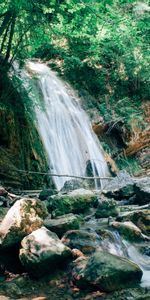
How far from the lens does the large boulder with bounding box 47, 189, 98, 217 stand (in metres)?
6.87

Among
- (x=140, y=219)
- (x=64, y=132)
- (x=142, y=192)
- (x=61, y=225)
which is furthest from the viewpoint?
(x=64, y=132)

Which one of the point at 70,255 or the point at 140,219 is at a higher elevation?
the point at 140,219

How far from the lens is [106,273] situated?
4.03m

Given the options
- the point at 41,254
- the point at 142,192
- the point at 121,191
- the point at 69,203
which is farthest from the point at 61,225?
the point at 121,191

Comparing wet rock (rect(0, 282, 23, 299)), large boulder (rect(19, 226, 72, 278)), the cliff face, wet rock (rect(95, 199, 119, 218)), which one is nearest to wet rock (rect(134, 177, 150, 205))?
wet rock (rect(95, 199, 119, 218))

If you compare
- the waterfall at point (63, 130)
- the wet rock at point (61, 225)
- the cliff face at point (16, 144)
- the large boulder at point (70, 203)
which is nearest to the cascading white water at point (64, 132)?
the waterfall at point (63, 130)

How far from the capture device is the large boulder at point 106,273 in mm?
4016

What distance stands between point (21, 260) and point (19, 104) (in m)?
6.01

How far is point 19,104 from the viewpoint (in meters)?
9.92

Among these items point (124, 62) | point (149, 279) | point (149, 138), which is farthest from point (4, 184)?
point (124, 62)

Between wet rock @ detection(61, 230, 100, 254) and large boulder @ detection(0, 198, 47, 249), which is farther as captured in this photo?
wet rock @ detection(61, 230, 100, 254)

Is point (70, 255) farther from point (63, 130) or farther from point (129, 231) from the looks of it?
point (63, 130)

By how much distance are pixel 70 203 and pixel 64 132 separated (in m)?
6.98

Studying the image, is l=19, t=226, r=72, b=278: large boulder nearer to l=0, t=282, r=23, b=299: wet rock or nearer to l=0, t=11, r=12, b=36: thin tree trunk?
l=0, t=282, r=23, b=299: wet rock
